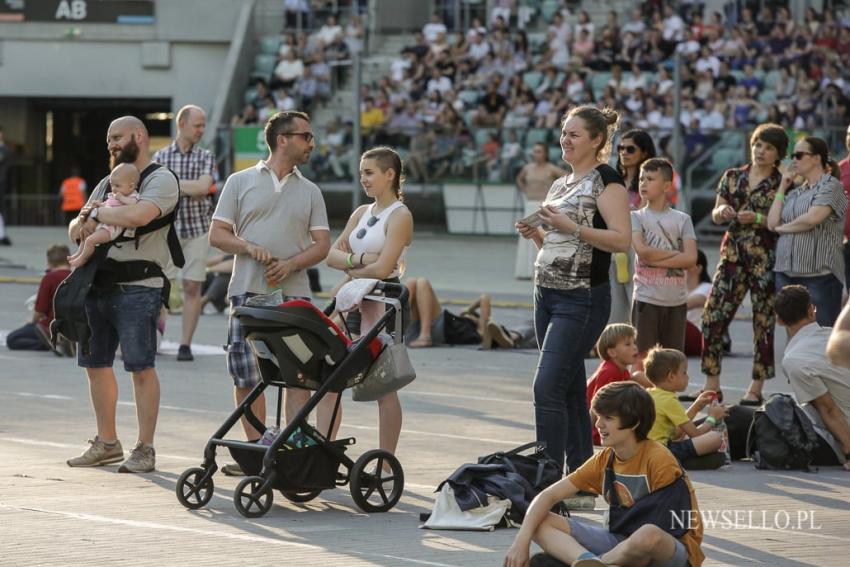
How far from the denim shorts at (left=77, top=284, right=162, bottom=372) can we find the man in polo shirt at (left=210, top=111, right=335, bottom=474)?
20.0 inches

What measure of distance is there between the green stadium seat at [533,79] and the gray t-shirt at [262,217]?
22700mm

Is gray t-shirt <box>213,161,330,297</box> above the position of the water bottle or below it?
above

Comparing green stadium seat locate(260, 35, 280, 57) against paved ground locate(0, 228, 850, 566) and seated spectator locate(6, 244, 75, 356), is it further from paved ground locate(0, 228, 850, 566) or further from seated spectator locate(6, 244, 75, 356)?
paved ground locate(0, 228, 850, 566)

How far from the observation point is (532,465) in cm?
792

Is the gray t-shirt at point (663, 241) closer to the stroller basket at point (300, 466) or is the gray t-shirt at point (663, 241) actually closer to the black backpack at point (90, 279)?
the black backpack at point (90, 279)

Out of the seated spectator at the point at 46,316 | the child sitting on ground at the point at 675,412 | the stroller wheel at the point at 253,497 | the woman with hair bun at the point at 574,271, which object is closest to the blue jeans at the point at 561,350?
the woman with hair bun at the point at 574,271

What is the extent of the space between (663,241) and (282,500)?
12.0 feet

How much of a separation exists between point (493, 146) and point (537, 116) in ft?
4.61

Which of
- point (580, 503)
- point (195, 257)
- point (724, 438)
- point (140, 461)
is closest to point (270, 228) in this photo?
point (140, 461)

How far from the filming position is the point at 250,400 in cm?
829

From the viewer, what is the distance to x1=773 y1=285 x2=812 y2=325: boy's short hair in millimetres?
10148

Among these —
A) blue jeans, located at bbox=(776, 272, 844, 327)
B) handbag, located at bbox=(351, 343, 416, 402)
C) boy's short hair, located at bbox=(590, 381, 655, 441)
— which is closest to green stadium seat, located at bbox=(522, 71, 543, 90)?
blue jeans, located at bbox=(776, 272, 844, 327)

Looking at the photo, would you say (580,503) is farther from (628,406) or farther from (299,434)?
(628,406)

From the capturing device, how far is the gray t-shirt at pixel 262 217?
8.91m
